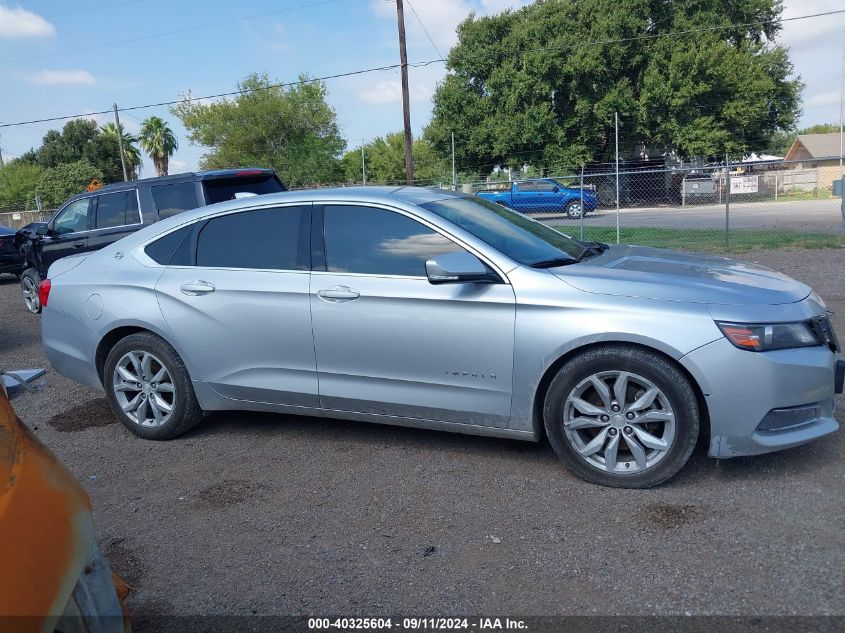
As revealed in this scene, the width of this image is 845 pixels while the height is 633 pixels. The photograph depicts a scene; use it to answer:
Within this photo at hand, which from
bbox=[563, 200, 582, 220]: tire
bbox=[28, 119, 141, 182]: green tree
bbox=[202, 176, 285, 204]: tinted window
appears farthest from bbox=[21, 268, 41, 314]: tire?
bbox=[28, 119, 141, 182]: green tree

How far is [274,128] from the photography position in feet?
130

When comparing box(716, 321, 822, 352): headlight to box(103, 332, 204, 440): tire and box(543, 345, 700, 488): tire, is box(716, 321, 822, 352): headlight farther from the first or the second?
box(103, 332, 204, 440): tire

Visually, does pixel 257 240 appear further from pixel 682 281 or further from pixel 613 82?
pixel 613 82

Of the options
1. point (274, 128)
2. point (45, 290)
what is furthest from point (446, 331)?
point (274, 128)

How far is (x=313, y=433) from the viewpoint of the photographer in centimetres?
511

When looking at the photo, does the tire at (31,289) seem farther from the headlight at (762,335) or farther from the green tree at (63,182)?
the green tree at (63,182)

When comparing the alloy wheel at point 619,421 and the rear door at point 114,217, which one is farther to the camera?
the rear door at point 114,217

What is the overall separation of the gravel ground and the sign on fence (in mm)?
27166

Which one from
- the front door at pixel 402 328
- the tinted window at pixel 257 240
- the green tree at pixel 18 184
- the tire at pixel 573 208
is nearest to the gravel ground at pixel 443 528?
the front door at pixel 402 328

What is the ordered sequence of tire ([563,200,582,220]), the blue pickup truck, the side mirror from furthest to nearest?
1. tire ([563,200,582,220])
2. the blue pickup truck
3. the side mirror

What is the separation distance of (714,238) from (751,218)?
7673 millimetres

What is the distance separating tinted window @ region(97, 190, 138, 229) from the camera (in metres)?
9.72

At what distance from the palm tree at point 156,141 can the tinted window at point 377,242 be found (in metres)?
55.1

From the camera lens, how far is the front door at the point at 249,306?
459cm
